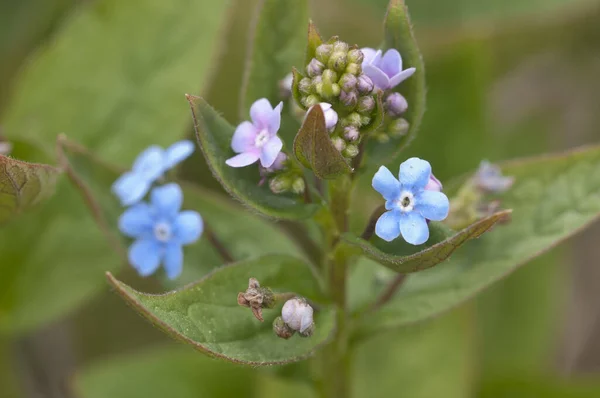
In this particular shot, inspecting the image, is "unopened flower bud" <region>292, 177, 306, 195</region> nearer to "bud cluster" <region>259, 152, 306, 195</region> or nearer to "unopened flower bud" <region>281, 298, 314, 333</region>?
"bud cluster" <region>259, 152, 306, 195</region>

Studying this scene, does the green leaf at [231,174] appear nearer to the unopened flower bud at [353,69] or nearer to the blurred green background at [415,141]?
the unopened flower bud at [353,69]

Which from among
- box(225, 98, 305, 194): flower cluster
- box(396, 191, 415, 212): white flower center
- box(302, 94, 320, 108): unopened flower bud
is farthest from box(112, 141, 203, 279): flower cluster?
box(396, 191, 415, 212): white flower center

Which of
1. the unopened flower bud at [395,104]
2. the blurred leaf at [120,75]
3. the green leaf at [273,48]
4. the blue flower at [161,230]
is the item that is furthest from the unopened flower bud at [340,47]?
the blurred leaf at [120,75]

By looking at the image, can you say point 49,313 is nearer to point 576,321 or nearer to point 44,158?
point 44,158

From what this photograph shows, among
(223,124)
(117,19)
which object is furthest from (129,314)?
(223,124)

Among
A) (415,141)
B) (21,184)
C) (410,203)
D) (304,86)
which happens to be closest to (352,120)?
(304,86)

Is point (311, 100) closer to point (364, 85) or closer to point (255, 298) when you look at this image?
point (364, 85)
